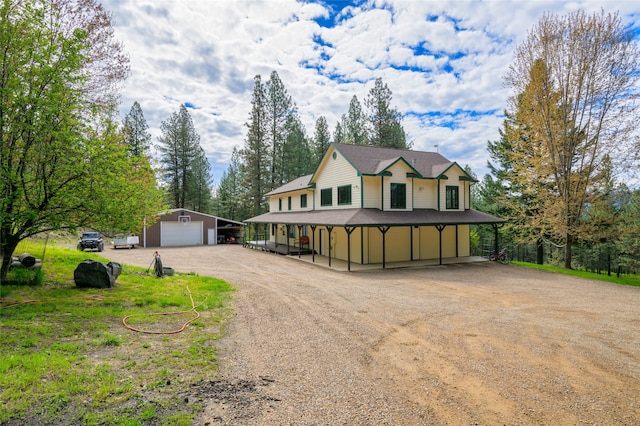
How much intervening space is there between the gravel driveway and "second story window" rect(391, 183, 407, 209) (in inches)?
312

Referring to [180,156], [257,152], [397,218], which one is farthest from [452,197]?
[180,156]

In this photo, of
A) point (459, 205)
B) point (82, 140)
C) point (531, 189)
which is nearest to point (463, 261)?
point (459, 205)

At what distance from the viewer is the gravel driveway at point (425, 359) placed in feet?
13.1

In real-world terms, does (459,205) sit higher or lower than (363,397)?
higher

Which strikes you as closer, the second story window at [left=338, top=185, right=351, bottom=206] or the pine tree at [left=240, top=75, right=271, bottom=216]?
the second story window at [left=338, top=185, right=351, bottom=206]

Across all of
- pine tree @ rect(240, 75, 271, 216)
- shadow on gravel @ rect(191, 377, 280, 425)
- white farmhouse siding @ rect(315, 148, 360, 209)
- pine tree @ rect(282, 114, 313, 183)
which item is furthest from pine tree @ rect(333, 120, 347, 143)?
shadow on gravel @ rect(191, 377, 280, 425)

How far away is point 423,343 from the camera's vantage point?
20.6 ft

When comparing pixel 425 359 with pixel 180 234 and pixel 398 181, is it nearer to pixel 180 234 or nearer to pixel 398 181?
pixel 398 181

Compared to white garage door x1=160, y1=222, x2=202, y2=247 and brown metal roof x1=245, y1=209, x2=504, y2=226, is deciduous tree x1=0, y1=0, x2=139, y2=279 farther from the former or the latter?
white garage door x1=160, y1=222, x2=202, y2=247

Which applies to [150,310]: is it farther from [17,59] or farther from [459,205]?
[459,205]

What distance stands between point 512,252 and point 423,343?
150 ft

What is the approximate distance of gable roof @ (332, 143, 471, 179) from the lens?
59.6 ft

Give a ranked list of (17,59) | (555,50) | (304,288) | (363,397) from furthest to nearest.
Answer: (555,50) < (304,288) < (17,59) < (363,397)

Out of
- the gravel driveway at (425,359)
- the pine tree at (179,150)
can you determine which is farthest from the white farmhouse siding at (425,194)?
the pine tree at (179,150)
